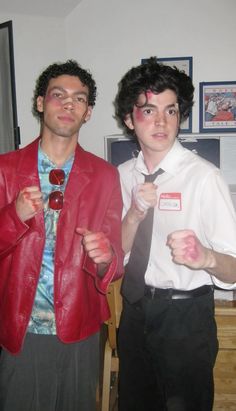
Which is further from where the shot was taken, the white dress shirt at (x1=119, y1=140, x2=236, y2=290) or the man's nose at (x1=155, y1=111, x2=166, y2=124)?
the man's nose at (x1=155, y1=111, x2=166, y2=124)

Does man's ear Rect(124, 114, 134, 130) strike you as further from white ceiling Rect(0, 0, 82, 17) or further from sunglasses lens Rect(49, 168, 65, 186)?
white ceiling Rect(0, 0, 82, 17)

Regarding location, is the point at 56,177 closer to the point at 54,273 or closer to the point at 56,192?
the point at 56,192

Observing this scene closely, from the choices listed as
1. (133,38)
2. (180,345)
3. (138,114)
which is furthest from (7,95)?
(180,345)

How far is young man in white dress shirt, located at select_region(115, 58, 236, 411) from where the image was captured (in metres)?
1.45

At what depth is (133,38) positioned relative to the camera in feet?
11.0

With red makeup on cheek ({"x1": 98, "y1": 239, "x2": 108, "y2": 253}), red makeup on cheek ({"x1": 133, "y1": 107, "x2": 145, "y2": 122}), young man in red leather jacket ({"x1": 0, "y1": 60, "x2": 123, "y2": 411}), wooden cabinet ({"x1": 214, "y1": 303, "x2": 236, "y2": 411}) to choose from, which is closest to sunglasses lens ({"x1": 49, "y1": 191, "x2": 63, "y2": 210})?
young man in red leather jacket ({"x1": 0, "y1": 60, "x2": 123, "y2": 411})

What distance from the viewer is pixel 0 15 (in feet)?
9.59

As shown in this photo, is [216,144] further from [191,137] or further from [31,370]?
[31,370]

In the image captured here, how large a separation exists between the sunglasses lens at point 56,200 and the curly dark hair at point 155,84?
0.63 m

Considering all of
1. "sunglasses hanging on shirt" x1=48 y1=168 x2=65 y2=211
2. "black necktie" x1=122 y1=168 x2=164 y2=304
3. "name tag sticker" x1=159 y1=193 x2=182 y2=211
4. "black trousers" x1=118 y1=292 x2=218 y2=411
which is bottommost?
"black trousers" x1=118 y1=292 x2=218 y2=411

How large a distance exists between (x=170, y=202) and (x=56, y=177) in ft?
1.66

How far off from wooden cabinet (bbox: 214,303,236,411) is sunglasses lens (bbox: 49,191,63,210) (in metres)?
1.20

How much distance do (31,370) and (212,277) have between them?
0.86 m

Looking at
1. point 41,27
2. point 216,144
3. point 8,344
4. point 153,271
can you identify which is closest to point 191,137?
point 216,144
